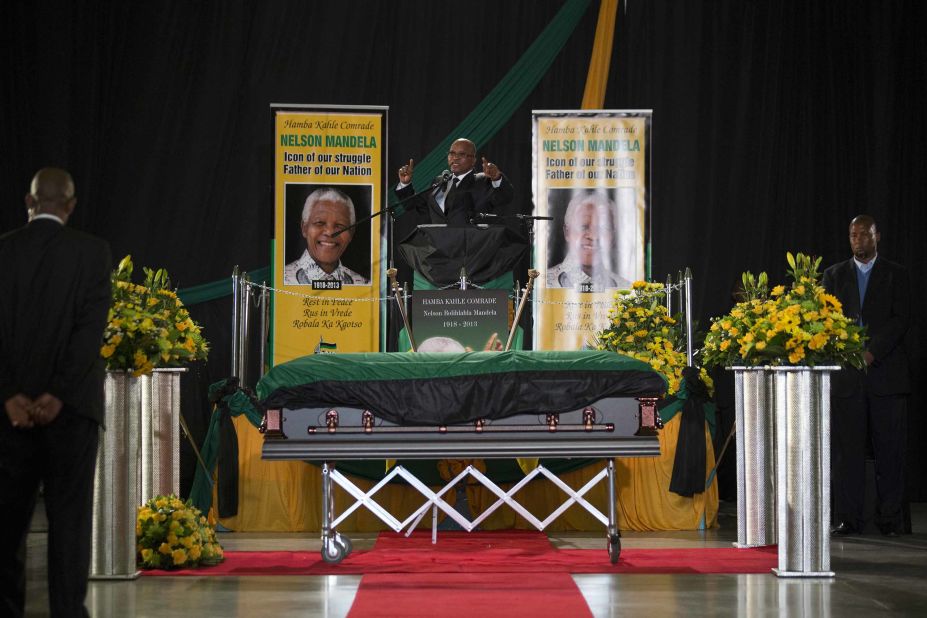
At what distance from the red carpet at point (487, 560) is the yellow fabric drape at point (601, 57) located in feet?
14.4

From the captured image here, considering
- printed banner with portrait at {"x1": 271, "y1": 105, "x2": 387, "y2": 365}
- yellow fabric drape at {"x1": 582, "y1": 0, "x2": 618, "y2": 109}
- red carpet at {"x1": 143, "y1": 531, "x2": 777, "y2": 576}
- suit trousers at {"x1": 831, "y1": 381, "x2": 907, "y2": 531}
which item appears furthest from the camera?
yellow fabric drape at {"x1": 582, "y1": 0, "x2": 618, "y2": 109}

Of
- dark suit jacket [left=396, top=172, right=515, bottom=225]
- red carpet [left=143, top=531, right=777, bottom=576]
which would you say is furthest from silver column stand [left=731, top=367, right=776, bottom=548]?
dark suit jacket [left=396, top=172, right=515, bottom=225]

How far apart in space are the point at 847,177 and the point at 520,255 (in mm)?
3574

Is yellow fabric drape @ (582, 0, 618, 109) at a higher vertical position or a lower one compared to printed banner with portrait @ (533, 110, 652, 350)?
higher

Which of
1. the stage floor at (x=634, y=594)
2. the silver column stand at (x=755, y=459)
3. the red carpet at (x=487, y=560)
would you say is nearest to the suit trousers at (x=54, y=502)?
the stage floor at (x=634, y=594)

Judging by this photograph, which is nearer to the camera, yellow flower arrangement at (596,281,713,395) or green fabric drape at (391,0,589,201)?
yellow flower arrangement at (596,281,713,395)

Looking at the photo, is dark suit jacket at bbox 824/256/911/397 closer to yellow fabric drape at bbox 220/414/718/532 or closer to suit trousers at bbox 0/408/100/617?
yellow fabric drape at bbox 220/414/718/532

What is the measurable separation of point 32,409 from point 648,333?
4.98m

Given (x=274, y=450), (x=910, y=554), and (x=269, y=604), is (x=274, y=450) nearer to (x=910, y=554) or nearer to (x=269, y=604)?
(x=269, y=604)

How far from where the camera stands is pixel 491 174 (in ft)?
26.0

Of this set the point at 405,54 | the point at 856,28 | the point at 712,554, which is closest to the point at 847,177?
the point at 856,28

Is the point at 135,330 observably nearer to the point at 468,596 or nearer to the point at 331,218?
the point at 468,596

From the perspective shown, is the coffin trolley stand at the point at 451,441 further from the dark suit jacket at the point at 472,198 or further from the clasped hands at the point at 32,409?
the dark suit jacket at the point at 472,198

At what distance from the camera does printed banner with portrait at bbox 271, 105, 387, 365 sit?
9.49 m
